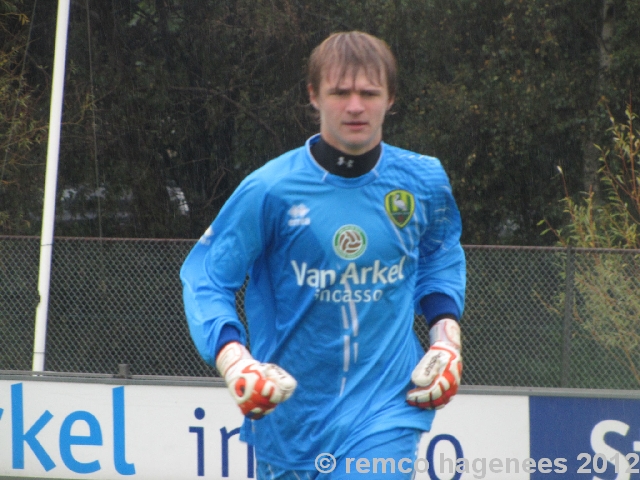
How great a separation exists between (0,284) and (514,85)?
27.3ft

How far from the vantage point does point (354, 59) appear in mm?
2305

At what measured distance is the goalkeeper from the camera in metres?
2.34

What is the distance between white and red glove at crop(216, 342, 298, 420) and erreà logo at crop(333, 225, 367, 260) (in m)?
0.39

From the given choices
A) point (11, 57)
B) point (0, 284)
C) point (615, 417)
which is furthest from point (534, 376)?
point (11, 57)

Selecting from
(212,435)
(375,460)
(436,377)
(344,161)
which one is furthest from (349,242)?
(212,435)

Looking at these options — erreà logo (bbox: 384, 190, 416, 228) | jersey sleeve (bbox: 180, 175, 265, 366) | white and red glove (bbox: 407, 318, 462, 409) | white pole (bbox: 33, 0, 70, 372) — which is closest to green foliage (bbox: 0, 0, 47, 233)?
white pole (bbox: 33, 0, 70, 372)

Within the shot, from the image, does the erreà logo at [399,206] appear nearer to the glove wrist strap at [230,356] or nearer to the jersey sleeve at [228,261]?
the jersey sleeve at [228,261]

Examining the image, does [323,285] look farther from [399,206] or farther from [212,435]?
[212,435]

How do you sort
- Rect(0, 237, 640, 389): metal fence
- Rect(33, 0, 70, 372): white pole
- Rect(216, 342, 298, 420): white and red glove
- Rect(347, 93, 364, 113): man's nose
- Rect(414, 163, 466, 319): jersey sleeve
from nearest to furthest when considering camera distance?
Rect(216, 342, 298, 420): white and red glove
Rect(347, 93, 364, 113): man's nose
Rect(414, 163, 466, 319): jersey sleeve
Rect(0, 237, 640, 389): metal fence
Rect(33, 0, 70, 372): white pole

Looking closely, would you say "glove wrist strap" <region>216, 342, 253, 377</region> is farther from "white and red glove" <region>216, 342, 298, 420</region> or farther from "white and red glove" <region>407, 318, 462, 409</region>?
"white and red glove" <region>407, 318, 462, 409</region>

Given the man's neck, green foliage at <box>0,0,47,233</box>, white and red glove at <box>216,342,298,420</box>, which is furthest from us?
green foliage at <box>0,0,47,233</box>

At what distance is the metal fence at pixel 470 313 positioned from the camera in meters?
6.04

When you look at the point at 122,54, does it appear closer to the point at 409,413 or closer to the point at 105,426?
the point at 105,426

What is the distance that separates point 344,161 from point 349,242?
0.22m
